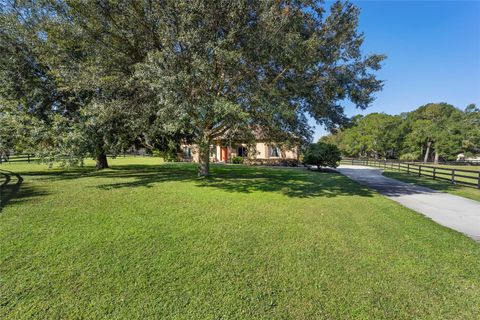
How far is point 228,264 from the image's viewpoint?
3596 mm

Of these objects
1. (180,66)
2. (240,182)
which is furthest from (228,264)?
(240,182)

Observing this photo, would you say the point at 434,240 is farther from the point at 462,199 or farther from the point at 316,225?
the point at 462,199

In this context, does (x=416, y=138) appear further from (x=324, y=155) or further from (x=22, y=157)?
(x=22, y=157)

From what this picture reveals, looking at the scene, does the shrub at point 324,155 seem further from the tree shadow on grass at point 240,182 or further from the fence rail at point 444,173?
the fence rail at point 444,173

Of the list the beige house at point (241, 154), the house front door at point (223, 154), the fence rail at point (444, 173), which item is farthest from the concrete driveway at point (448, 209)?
the house front door at point (223, 154)

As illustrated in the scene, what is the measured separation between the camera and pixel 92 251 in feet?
12.7

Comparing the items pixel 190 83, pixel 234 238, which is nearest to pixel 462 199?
pixel 234 238

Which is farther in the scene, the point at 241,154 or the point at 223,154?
the point at 223,154

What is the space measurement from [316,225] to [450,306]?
2.69 metres

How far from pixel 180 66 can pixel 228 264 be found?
664cm

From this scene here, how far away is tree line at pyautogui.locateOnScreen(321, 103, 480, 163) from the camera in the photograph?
144 feet

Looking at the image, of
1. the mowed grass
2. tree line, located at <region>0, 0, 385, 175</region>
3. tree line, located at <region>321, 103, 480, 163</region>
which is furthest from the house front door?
tree line, located at <region>321, 103, 480, 163</region>

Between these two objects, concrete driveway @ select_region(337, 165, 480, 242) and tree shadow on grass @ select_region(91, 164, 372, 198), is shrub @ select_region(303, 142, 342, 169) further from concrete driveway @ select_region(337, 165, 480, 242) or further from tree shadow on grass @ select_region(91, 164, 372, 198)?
concrete driveway @ select_region(337, 165, 480, 242)

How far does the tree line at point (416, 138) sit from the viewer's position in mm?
44000
